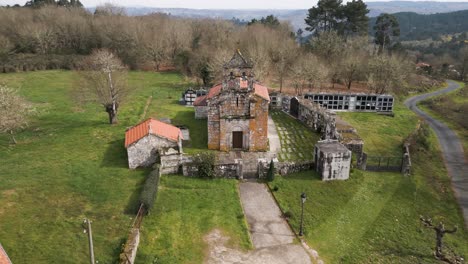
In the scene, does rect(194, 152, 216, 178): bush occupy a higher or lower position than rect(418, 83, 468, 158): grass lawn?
higher

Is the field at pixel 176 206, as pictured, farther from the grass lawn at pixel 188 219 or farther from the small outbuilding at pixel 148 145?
the small outbuilding at pixel 148 145

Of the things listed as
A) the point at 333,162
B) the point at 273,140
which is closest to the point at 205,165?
the point at 333,162

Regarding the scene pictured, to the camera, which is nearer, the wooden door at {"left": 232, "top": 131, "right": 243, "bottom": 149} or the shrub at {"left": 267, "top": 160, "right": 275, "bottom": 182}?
the shrub at {"left": 267, "top": 160, "right": 275, "bottom": 182}

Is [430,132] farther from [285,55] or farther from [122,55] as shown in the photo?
[122,55]

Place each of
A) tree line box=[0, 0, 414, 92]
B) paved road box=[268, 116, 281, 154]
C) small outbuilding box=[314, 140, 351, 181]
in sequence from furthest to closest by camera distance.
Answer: tree line box=[0, 0, 414, 92], paved road box=[268, 116, 281, 154], small outbuilding box=[314, 140, 351, 181]

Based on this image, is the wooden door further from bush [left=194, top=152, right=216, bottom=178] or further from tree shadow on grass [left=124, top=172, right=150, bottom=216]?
tree shadow on grass [left=124, top=172, right=150, bottom=216]

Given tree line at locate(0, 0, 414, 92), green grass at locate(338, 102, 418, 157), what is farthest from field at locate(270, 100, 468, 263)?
tree line at locate(0, 0, 414, 92)

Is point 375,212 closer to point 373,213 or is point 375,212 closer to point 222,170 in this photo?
point 373,213
